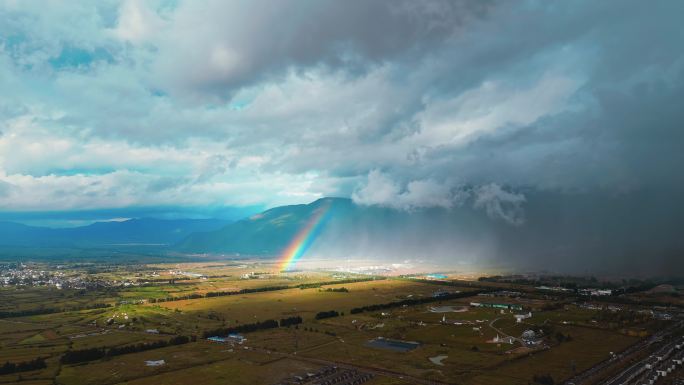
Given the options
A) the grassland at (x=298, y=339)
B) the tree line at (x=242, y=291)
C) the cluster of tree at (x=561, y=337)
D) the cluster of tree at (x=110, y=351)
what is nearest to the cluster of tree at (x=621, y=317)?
the grassland at (x=298, y=339)

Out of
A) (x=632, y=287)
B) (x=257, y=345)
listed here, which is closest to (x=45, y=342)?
(x=257, y=345)

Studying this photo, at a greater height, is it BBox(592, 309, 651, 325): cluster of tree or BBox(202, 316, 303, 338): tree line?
BBox(592, 309, 651, 325): cluster of tree

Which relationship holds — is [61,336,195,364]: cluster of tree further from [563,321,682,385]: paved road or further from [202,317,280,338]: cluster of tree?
[563,321,682,385]: paved road

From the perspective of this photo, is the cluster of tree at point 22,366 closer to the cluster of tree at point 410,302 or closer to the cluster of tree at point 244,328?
the cluster of tree at point 244,328

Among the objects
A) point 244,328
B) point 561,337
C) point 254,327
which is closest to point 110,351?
point 244,328

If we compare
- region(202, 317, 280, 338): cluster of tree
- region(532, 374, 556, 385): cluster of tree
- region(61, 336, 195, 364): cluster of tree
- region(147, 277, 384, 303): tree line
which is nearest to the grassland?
region(532, 374, 556, 385): cluster of tree

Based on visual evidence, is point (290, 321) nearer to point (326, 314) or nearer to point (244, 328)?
point (326, 314)
